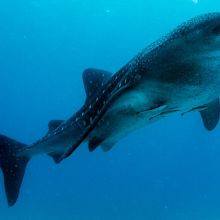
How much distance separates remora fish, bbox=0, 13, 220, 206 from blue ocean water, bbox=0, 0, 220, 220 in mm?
36193

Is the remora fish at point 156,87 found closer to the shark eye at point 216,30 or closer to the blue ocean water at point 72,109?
the shark eye at point 216,30

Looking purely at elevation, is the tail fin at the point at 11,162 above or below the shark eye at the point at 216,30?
below

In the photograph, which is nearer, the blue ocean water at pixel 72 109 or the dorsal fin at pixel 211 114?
the dorsal fin at pixel 211 114

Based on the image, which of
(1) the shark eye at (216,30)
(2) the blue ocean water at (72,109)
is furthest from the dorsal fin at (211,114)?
(2) the blue ocean water at (72,109)

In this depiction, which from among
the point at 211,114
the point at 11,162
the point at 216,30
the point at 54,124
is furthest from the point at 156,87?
the point at 11,162

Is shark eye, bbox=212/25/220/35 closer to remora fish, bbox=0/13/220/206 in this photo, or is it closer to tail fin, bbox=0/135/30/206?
remora fish, bbox=0/13/220/206

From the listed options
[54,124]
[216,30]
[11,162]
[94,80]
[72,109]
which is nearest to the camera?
[216,30]

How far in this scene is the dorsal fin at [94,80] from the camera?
5.62 meters

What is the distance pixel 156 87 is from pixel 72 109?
88389 millimetres

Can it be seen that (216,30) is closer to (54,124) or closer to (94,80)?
(94,80)

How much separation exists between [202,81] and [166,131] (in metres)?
93.9

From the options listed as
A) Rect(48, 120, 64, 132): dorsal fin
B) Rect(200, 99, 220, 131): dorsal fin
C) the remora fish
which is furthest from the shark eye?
Rect(48, 120, 64, 132): dorsal fin

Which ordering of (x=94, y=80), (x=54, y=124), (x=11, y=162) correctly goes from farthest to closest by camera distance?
(x=11, y=162), (x=54, y=124), (x=94, y=80)

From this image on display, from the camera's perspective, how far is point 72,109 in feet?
302
